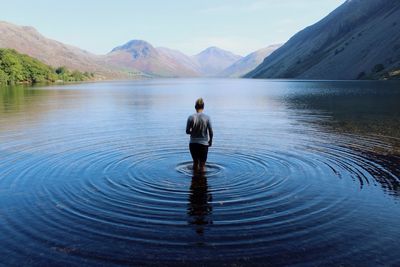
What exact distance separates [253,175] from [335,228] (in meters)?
7.41

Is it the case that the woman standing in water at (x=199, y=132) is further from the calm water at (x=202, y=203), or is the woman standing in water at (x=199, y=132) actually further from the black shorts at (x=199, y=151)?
the calm water at (x=202, y=203)

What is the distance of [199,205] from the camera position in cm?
1641

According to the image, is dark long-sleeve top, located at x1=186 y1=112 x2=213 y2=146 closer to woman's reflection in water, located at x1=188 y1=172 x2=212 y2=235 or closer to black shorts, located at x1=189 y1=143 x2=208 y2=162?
black shorts, located at x1=189 y1=143 x2=208 y2=162

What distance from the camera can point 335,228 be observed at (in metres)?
14.1

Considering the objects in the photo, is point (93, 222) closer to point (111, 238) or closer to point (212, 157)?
point (111, 238)

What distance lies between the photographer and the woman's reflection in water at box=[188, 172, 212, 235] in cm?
1462

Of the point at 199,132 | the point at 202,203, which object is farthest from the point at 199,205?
the point at 199,132

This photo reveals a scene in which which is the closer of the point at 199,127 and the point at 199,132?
the point at 199,127

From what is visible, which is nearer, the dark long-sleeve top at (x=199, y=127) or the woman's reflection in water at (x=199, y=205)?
the woman's reflection in water at (x=199, y=205)

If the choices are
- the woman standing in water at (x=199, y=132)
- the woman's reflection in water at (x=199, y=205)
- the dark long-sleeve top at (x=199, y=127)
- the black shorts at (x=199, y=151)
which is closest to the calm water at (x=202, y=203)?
the woman's reflection in water at (x=199, y=205)

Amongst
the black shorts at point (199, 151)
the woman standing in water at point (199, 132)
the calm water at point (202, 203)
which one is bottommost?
the calm water at point (202, 203)

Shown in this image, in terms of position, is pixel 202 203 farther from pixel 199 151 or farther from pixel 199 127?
pixel 199 127

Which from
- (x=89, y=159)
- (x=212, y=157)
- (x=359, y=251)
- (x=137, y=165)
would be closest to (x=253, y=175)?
(x=212, y=157)

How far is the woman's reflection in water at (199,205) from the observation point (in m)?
14.6
